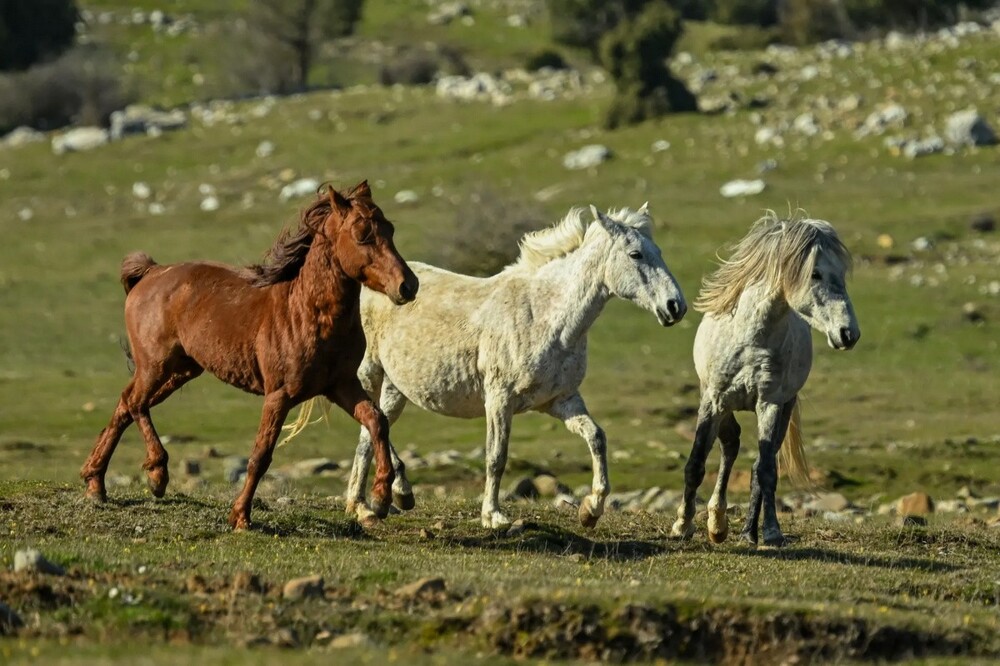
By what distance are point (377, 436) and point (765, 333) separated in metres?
3.51

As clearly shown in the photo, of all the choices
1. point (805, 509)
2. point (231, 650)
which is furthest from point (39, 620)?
point (805, 509)

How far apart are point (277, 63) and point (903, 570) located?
7192cm

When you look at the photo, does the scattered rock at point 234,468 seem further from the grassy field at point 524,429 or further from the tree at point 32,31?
the tree at point 32,31

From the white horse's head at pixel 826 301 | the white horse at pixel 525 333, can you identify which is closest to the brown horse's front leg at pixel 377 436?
the white horse at pixel 525 333

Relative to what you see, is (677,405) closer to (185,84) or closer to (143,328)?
(143,328)

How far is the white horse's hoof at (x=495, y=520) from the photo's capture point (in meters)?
13.8

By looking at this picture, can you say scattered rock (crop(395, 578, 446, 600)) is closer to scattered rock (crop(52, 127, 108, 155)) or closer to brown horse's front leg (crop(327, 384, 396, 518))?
brown horse's front leg (crop(327, 384, 396, 518))

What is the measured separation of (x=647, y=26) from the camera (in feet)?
194

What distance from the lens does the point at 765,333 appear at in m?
13.8

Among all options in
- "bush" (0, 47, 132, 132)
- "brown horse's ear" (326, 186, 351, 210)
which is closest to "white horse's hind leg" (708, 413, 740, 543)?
"brown horse's ear" (326, 186, 351, 210)

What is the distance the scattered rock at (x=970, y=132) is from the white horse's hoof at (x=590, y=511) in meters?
38.8

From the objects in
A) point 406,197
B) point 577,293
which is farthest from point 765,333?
point 406,197

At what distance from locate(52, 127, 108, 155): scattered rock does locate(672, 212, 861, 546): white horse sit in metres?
52.6

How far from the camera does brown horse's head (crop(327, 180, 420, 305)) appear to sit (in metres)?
12.4
